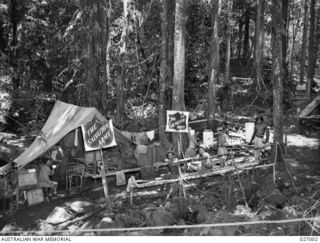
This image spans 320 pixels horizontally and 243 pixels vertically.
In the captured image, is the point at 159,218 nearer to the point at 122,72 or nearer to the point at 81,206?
the point at 81,206

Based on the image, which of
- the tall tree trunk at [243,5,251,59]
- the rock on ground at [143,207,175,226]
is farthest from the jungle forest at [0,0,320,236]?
the tall tree trunk at [243,5,251,59]

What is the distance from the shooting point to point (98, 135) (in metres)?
11.1

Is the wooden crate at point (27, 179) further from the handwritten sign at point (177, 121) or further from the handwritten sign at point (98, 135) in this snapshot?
the handwritten sign at point (177, 121)

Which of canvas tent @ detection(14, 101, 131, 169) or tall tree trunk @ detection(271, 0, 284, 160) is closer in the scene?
tall tree trunk @ detection(271, 0, 284, 160)

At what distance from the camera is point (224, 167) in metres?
11.8

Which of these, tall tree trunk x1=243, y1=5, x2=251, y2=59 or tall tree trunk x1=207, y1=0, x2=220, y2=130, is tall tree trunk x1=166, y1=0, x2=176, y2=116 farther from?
tall tree trunk x1=243, y1=5, x2=251, y2=59

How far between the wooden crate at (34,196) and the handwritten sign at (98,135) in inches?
86.1

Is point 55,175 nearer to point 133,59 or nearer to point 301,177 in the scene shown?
point 301,177

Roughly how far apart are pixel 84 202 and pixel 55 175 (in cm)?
250

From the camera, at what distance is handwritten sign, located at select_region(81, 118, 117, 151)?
11016mm

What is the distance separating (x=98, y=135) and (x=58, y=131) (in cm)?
246

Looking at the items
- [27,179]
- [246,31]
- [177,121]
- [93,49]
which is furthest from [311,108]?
[246,31]

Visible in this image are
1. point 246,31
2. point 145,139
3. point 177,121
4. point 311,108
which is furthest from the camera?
point 246,31

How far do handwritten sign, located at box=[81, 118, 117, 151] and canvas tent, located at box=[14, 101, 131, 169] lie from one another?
155 centimetres
